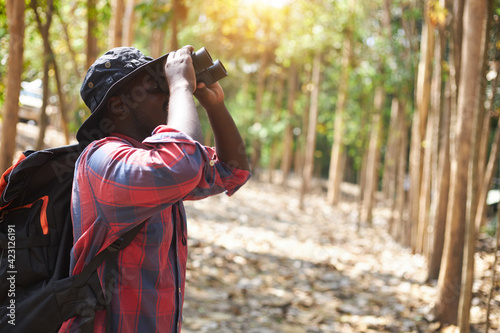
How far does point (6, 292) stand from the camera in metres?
1.34

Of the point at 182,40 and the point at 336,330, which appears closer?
the point at 336,330

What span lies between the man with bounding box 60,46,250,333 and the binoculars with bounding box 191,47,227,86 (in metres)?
0.03

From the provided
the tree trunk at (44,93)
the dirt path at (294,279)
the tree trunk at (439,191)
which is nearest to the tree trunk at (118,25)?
the tree trunk at (44,93)

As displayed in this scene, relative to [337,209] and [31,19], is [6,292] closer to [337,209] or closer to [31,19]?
[31,19]

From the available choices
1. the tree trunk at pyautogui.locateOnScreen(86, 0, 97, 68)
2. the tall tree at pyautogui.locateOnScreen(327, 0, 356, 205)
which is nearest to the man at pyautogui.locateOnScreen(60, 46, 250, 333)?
the tree trunk at pyautogui.locateOnScreen(86, 0, 97, 68)

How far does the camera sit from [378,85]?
36.2ft

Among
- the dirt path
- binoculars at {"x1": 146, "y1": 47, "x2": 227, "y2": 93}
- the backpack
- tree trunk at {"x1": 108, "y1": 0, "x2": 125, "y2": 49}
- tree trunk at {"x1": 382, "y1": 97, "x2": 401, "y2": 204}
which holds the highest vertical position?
tree trunk at {"x1": 108, "y1": 0, "x2": 125, "y2": 49}

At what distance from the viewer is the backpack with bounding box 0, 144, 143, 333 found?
1.31m

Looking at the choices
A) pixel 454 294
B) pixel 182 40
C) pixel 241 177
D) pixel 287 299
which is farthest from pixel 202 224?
pixel 182 40

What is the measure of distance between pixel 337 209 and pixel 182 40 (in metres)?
6.70

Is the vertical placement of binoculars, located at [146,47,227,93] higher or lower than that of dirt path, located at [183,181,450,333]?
higher

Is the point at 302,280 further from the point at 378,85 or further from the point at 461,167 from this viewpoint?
the point at 378,85

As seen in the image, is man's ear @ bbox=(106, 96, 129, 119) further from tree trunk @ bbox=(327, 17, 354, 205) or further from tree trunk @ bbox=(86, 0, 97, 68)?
tree trunk @ bbox=(327, 17, 354, 205)

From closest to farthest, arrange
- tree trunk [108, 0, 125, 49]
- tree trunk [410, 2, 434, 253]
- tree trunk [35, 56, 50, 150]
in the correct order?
tree trunk [35, 56, 50, 150], tree trunk [108, 0, 125, 49], tree trunk [410, 2, 434, 253]
